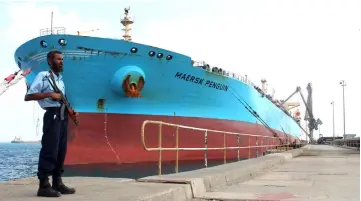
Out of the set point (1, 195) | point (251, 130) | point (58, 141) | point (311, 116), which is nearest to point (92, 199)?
point (58, 141)

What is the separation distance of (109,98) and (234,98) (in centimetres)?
790

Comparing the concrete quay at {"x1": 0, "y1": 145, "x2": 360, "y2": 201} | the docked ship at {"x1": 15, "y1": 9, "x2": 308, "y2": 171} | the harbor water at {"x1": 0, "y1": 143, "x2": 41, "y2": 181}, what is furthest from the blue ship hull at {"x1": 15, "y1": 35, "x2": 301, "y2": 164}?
the concrete quay at {"x1": 0, "y1": 145, "x2": 360, "y2": 201}

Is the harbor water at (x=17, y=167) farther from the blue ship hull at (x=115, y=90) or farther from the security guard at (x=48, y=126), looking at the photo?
the security guard at (x=48, y=126)

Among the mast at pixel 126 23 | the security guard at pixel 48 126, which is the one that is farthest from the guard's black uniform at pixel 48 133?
the mast at pixel 126 23

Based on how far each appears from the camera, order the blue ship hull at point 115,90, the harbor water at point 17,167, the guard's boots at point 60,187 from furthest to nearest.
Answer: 1. the harbor water at point 17,167
2. the blue ship hull at point 115,90
3. the guard's boots at point 60,187

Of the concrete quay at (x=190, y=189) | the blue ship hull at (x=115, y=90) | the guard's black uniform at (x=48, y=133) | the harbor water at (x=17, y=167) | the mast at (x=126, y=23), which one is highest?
the mast at (x=126, y=23)

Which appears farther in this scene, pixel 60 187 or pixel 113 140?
pixel 113 140

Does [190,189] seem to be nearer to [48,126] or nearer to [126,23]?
[48,126]

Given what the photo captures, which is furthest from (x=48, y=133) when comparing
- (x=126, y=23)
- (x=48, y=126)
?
(x=126, y=23)

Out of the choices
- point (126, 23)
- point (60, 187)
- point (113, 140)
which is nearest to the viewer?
point (60, 187)

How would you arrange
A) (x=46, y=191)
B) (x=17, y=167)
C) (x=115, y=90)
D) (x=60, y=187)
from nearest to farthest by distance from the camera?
(x=46, y=191), (x=60, y=187), (x=115, y=90), (x=17, y=167)

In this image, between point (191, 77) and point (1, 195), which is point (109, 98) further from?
point (1, 195)

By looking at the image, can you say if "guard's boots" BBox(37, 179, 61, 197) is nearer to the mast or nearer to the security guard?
the security guard

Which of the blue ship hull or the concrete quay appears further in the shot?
the blue ship hull
